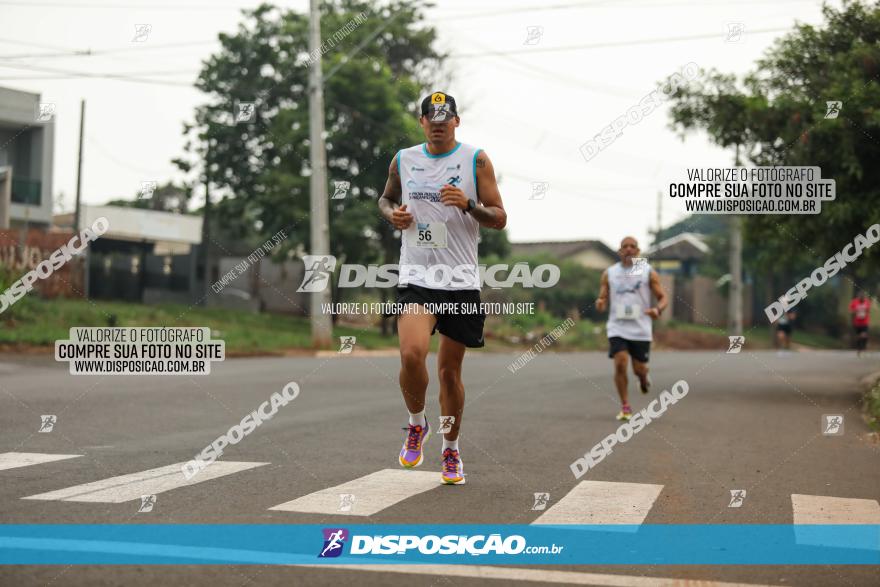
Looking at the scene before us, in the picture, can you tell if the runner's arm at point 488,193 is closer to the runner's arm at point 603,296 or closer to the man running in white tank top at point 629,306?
the runner's arm at point 603,296

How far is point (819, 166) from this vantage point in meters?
15.6

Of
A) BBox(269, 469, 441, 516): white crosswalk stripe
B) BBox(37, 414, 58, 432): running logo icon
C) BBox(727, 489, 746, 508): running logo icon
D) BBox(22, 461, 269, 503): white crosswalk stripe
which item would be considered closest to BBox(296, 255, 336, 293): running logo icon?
BBox(37, 414, 58, 432): running logo icon

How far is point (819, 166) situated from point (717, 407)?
4.03 meters

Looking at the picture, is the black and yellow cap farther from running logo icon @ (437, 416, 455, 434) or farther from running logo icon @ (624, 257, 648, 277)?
running logo icon @ (624, 257, 648, 277)

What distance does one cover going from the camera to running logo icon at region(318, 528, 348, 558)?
4742mm

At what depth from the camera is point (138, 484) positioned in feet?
21.4

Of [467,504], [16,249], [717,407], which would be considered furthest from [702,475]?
[16,249]

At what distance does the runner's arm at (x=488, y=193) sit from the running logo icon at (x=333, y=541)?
226 cm

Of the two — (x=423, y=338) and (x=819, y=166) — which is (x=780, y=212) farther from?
(x=423, y=338)

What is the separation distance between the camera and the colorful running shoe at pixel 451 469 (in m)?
6.80

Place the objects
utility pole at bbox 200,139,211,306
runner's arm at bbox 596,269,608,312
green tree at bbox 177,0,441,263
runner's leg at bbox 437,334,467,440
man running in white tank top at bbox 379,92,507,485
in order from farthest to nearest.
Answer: utility pole at bbox 200,139,211,306 → green tree at bbox 177,0,441,263 → runner's arm at bbox 596,269,608,312 → runner's leg at bbox 437,334,467,440 → man running in white tank top at bbox 379,92,507,485

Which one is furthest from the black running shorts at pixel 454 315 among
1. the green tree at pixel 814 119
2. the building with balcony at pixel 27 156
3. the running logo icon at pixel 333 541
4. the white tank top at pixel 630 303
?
the building with balcony at pixel 27 156

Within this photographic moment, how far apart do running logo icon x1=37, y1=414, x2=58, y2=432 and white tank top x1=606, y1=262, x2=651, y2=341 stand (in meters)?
5.96

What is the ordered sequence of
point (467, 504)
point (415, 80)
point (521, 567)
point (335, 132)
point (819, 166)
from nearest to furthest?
point (521, 567)
point (467, 504)
point (819, 166)
point (335, 132)
point (415, 80)
